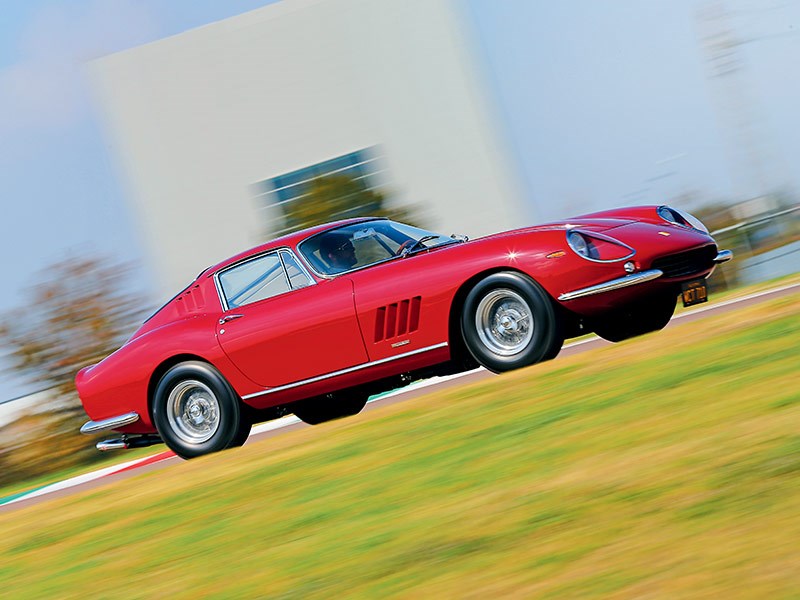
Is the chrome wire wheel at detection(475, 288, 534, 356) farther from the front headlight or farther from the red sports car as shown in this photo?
the front headlight

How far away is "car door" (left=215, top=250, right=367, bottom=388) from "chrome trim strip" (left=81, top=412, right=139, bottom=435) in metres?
0.98

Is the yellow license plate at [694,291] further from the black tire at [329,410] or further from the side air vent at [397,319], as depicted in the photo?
the black tire at [329,410]

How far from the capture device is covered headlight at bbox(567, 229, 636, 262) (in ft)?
23.4

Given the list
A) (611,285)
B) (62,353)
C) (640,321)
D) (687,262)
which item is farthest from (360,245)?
(62,353)

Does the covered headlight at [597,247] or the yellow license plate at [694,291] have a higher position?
the covered headlight at [597,247]

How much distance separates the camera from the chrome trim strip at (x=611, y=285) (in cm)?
703

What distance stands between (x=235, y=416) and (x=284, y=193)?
20.5 m

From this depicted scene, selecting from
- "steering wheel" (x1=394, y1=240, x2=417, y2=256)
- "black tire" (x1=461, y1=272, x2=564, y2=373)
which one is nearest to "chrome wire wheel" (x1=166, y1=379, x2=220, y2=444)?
"steering wheel" (x1=394, y1=240, x2=417, y2=256)

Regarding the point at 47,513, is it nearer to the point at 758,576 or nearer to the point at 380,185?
the point at 758,576

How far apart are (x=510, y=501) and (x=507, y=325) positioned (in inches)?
115

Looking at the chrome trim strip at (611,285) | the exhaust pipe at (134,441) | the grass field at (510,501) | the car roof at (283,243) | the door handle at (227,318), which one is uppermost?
the car roof at (283,243)

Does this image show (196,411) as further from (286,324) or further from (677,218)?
(677,218)

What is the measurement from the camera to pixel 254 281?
834 centimetres

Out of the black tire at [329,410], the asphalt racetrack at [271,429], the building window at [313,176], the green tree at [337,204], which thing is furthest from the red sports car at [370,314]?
the building window at [313,176]
